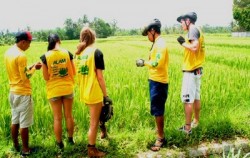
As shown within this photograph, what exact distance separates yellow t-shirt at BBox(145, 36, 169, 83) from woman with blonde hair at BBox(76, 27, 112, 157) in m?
0.69

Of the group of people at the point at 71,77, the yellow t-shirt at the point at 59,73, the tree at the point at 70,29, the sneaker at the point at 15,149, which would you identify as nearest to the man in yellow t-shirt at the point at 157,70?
the group of people at the point at 71,77

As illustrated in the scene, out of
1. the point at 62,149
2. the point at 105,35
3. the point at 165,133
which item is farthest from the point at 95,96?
the point at 105,35

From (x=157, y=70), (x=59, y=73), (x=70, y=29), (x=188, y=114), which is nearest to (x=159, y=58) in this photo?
(x=157, y=70)

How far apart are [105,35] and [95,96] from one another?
286 feet

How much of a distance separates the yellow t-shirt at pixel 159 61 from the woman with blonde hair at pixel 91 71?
0.69 m

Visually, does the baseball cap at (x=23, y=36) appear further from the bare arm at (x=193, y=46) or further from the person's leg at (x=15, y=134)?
the bare arm at (x=193, y=46)

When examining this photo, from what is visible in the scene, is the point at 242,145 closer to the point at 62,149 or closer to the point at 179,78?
the point at 62,149

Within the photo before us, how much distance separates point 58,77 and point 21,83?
0.49 m

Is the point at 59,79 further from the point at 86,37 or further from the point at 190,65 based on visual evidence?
the point at 190,65

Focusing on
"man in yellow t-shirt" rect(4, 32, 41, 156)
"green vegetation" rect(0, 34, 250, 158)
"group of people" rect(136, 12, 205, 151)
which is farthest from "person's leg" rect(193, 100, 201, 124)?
"man in yellow t-shirt" rect(4, 32, 41, 156)

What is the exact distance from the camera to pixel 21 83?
176 inches

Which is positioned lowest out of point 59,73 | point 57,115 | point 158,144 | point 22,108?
point 158,144

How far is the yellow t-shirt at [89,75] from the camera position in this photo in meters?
4.25

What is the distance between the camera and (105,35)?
9062 cm
